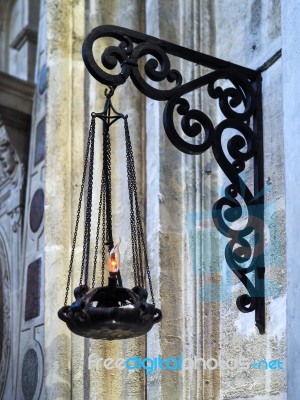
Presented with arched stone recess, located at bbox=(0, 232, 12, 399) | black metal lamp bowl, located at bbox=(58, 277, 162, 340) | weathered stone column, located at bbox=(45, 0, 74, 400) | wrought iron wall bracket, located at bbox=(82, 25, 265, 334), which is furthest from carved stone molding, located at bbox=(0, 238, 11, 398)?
black metal lamp bowl, located at bbox=(58, 277, 162, 340)

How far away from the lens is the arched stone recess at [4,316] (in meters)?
4.89

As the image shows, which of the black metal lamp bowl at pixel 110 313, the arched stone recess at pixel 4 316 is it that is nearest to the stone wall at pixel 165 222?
the arched stone recess at pixel 4 316

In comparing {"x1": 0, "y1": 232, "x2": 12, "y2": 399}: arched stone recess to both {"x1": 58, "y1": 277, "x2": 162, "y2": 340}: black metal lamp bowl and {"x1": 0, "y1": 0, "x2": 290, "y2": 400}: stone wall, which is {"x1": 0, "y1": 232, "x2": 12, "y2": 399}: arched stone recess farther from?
{"x1": 58, "y1": 277, "x2": 162, "y2": 340}: black metal lamp bowl

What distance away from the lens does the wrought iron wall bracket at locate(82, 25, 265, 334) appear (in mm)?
2850

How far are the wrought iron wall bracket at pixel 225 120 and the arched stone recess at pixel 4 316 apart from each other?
2170 millimetres

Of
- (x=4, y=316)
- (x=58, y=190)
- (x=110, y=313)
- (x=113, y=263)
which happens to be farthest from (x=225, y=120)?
(x=4, y=316)

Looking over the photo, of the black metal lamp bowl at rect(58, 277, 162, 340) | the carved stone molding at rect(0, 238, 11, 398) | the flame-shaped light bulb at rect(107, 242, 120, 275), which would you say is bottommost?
the black metal lamp bowl at rect(58, 277, 162, 340)

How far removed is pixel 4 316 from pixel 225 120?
8.42 ft

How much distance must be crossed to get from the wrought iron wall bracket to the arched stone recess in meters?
2.17

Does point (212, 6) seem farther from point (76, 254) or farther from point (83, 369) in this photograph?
point (83, 369)

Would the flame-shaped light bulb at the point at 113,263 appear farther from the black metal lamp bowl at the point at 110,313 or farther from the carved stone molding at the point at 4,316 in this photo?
the carved stone molding at the point at 4,316

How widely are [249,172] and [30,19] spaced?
2968 millimetres

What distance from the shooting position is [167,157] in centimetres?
370

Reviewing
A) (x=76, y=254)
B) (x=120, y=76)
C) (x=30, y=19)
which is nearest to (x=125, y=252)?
(x=76, y=254)
